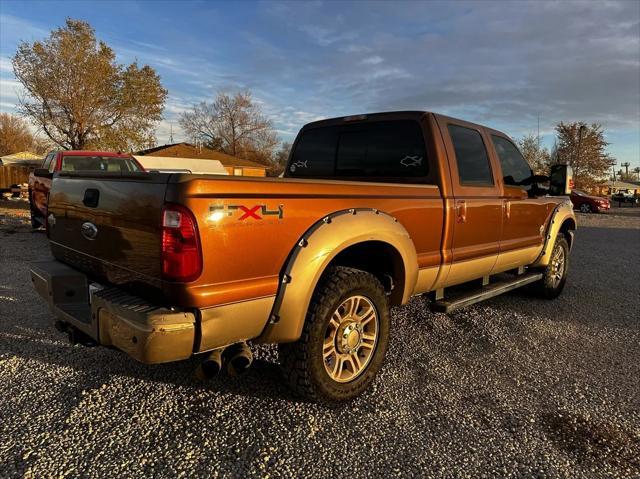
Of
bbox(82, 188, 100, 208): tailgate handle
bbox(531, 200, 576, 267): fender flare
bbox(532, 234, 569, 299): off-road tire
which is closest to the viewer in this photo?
bbox(82, 188, 100, 208): tailgate handle

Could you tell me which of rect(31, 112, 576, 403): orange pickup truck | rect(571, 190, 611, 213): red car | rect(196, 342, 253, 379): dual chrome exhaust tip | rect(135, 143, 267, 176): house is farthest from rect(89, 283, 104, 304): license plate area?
rect(135, 143, 267, 176): house

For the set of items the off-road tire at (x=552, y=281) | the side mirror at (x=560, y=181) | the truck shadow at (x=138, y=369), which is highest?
the side mirror at (x=560, y=181)

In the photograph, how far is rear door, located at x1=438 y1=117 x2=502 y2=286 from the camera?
380 cm

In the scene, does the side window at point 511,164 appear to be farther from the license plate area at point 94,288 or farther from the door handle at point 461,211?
the license plate area at point 94,288

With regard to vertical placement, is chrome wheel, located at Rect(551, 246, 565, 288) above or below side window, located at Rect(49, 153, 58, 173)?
below

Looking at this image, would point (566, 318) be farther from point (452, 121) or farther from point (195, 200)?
point (195, 200)

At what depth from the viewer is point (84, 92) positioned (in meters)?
27.4

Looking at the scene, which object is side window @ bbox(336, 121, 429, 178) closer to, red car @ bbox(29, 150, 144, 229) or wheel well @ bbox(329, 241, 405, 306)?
wheel well @ bbox(329, 241, 405, 306)

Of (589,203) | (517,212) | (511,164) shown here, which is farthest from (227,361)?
(589,203)

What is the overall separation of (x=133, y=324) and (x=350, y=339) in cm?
141

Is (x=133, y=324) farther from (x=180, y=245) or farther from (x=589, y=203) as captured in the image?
(x=589, y=203)

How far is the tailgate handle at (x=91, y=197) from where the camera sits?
2703 mm

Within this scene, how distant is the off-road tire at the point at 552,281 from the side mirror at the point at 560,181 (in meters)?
0.63

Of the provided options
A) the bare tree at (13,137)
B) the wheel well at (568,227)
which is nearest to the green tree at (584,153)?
the wheel well at (568,227)
